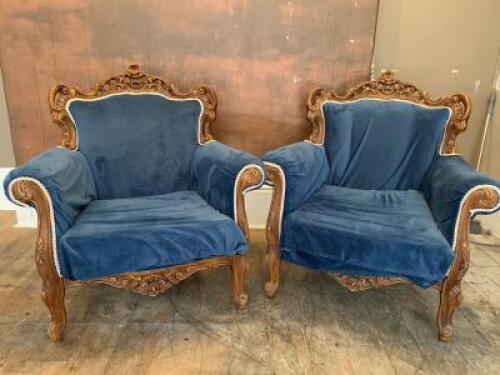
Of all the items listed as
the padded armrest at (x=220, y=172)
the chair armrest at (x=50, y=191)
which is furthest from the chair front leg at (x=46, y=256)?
the padded armrest at (x=220, y=172)

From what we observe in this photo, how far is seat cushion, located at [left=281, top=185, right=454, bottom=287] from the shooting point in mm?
1362

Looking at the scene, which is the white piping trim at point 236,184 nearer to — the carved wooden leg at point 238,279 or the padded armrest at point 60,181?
the carved wooden leg at point 238,279

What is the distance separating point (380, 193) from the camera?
5.97 ft

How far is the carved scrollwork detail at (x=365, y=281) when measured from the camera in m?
1.46

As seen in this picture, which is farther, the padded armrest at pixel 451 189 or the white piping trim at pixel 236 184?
the white piping trim at pixel 236 184

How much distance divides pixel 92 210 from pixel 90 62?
100 centimetres

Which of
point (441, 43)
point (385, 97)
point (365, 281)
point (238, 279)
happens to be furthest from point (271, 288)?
point (441, 43)

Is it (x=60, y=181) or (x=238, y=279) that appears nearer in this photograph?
(x=60, y=181)

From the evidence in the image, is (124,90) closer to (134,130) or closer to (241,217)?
(134,130)

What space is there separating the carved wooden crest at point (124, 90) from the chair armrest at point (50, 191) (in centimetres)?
30

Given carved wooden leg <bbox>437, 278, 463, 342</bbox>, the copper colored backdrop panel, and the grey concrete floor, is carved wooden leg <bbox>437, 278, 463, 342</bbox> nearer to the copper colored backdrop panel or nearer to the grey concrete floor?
the grey concrete floor

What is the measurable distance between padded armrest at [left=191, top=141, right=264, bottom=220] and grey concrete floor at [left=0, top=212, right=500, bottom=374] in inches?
18.6

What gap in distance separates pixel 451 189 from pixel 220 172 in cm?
91

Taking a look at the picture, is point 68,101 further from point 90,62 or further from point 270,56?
point 270,56
